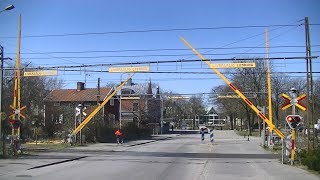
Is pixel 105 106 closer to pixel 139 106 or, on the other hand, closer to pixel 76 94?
pixel 76 94

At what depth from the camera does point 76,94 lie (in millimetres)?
75938

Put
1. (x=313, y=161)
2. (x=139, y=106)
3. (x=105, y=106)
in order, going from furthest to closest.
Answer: (x=139, y=106) → (x=105, y=106) → (x=313, y=161)

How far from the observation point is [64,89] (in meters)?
78.9

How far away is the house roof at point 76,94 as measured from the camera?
7369 centimetres

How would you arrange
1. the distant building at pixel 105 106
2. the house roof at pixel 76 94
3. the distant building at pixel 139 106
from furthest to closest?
the distant building at pixel 139 106 → the house roof at pixel 76 94 → the distant building at pixel 105 106

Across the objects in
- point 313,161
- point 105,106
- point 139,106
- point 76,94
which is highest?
point 76,94

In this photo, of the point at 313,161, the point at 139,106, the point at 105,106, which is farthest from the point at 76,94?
the point at 313,161

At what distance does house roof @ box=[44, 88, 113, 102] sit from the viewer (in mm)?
73688

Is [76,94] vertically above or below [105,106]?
above

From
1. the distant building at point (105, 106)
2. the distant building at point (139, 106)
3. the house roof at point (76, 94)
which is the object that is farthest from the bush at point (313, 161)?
the house roof at point (76, 94)

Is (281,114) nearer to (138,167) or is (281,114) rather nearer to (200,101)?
(200,101)

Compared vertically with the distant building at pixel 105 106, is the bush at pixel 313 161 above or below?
below

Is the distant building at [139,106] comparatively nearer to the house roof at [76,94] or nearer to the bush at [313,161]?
the house roof at [76,94]

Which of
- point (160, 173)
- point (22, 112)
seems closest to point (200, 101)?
point (22, 112)
